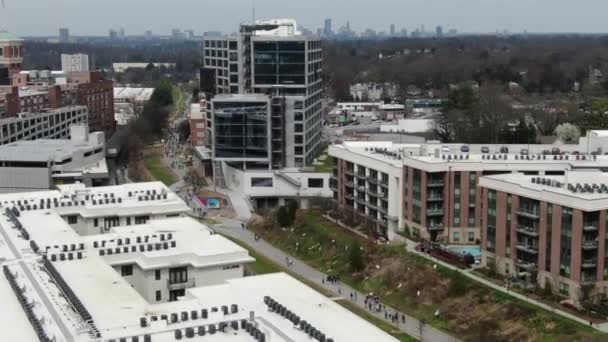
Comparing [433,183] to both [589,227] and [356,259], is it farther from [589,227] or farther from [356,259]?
[589,227]

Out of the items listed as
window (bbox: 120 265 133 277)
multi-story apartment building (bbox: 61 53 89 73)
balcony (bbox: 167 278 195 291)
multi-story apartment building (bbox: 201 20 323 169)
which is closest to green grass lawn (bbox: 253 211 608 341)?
balcony (bbox: 167 278 195 291)

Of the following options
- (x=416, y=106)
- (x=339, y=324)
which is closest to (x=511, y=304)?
(x=339, y=324)

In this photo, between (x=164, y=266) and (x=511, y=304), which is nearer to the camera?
(x=164, y=266)

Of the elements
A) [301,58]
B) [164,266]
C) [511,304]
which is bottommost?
[511,304]

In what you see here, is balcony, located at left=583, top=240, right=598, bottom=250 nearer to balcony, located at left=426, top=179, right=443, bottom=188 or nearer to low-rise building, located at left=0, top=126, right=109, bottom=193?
balcony, located at left=426, top=179, right=443, bottom=188

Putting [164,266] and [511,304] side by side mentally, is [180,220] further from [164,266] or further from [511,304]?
[511,304]

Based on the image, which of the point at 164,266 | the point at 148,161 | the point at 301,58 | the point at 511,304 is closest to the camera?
the point at 164,266

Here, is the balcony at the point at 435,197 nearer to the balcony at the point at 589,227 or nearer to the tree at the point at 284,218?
the tree at the point at 284,218

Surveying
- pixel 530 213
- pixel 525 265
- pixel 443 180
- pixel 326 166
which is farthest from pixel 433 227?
pixel 326 166
